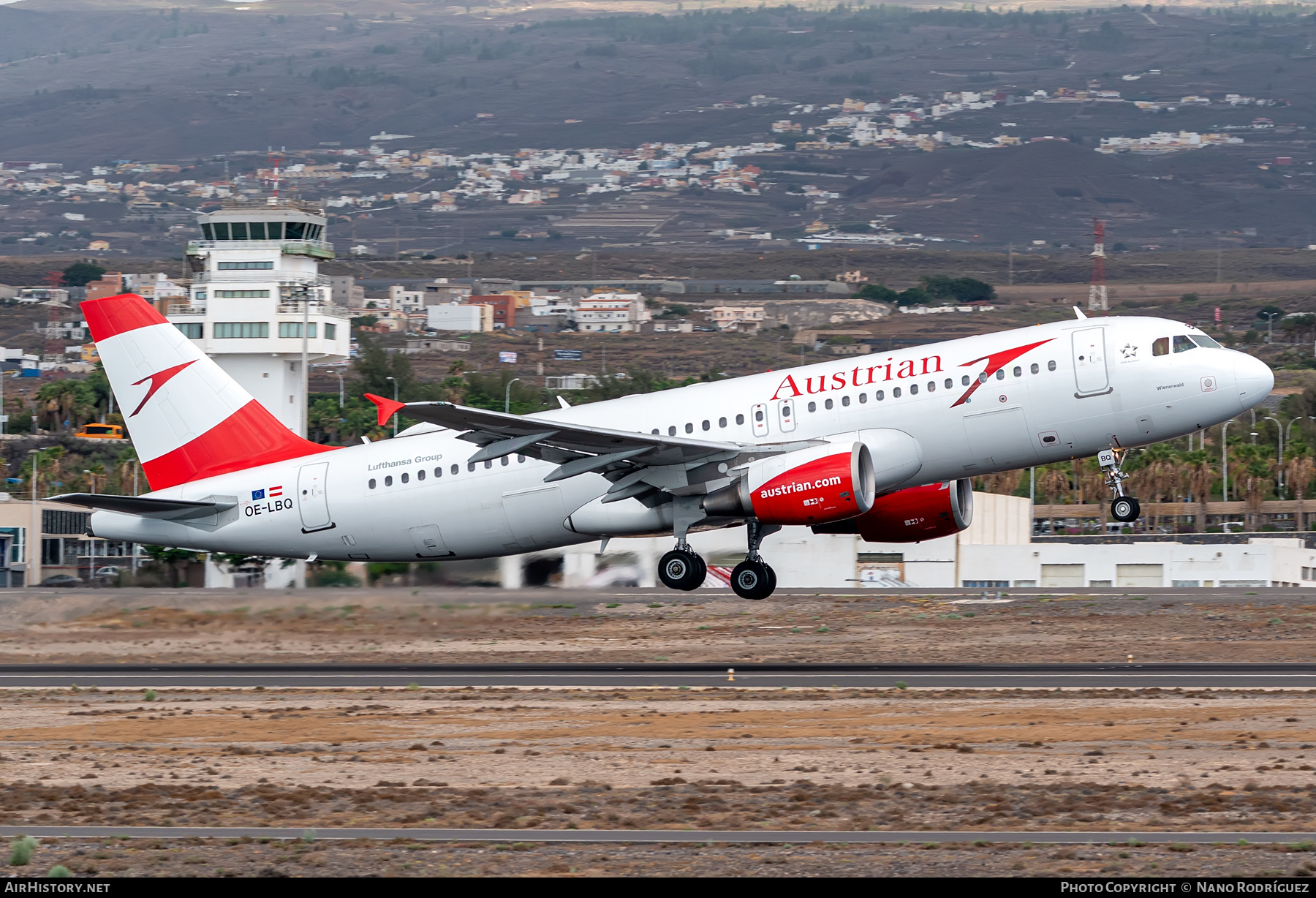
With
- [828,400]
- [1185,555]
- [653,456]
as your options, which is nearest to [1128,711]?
[828,400]

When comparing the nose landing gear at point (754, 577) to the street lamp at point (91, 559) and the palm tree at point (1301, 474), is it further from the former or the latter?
the palm tree at point (1301, 474)

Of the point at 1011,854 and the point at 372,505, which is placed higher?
→ the point at 372,505

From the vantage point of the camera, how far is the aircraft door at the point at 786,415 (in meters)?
32.9

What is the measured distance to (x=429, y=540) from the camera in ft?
116

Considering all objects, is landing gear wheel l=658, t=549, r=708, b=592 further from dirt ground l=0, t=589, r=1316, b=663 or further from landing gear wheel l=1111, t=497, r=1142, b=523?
landing gear wheel l=1111, t=497, r=1142, b=523

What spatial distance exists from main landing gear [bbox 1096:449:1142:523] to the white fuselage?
1.27 feet

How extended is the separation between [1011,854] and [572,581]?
3162 centimetres

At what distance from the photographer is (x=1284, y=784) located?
845 inches

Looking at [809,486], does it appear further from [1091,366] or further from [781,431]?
[1091,366]

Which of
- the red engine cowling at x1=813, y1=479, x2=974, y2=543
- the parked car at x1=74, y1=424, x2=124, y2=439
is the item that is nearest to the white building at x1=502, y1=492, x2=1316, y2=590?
the red engine cowling at x1=813, y1=479, x2=974, y2=543

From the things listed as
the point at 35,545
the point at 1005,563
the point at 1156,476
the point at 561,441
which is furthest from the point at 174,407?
the point at 1156,476

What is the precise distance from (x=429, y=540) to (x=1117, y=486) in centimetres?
1497

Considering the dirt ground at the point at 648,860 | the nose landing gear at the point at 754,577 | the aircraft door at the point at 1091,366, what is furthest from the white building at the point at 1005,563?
the dirt ground at the point at 648,860
